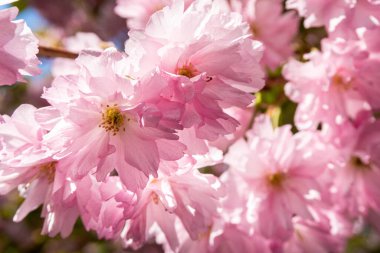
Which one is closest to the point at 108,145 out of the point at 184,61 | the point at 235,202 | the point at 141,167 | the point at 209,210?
the point at 141,167

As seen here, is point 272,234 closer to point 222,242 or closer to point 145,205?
point 222,242

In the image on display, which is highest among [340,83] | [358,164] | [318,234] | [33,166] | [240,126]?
[33,166]

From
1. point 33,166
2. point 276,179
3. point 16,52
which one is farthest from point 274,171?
point 16,52

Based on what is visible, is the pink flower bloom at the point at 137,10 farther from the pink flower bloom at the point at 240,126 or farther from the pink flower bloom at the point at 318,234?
the pink flower bloom at the point at 318,234

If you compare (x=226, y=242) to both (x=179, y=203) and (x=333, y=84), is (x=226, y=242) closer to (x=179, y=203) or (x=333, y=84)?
(x=179, y=203)

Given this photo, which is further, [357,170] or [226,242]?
[357,170]

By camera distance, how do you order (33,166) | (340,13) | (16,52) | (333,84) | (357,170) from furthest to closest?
(357,170) < (333,84) < (340,13) < (33,166) < (16,52)
